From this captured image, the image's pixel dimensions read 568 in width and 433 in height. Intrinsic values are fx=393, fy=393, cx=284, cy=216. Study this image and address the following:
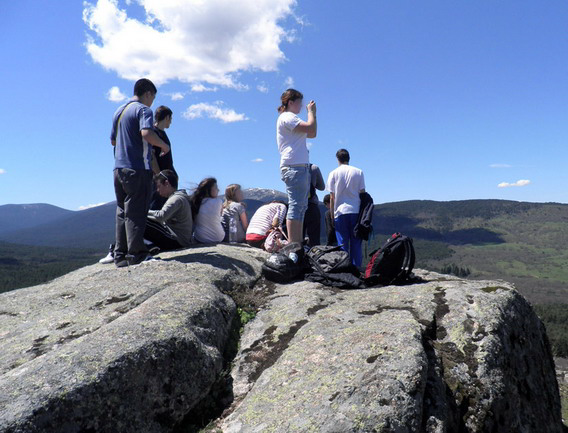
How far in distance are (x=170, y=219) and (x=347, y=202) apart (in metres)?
5.08

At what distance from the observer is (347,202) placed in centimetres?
1138

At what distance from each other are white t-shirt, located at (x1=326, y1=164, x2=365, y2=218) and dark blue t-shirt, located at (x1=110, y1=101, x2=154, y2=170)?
5.28 metres

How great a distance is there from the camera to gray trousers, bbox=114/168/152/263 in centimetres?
886

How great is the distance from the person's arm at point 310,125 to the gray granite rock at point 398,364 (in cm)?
397

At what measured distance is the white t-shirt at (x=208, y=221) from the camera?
11891mm

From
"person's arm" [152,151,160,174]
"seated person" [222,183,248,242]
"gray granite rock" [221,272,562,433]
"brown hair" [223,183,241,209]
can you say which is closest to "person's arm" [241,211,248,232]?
"seated person" [222,183,248,242]

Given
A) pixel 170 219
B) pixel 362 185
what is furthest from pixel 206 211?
pixel 362 185

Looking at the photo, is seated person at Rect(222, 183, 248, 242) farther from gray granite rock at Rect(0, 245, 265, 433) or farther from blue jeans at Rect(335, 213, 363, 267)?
gray granite rock at Rect(0, 245, 265, 433)

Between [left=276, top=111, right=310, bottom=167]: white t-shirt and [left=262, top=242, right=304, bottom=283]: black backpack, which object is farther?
[left=276, top=111, right=310, bottom=167]: white t-shirt

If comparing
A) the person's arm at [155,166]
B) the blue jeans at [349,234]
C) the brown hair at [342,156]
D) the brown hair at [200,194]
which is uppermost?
the brown hair at [342,156]

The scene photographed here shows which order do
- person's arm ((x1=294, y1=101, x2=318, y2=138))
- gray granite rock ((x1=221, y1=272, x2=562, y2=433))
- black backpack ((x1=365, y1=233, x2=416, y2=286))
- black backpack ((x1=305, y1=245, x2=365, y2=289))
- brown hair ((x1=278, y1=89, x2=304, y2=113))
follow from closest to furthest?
gray granite rock ((x1=221, y1=272, x2=562, y2=433)), black backpack ((x1=365, y1=233, x2=416, y2=286)), black backpack ((x1=305, y1=245, x2=365, y2=289)), person's arm ((x1=294, y1=101, x2=318, y2=138)), brown hair ((x1=278, y1=89, x2=304, y2=113))

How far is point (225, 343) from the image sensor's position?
614 centimetres

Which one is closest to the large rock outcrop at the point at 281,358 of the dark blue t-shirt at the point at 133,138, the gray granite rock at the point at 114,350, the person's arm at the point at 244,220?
the gray granite rock at the point at 114,350

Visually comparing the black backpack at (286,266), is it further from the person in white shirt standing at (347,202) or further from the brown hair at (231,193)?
the brown hair at (231,193)
